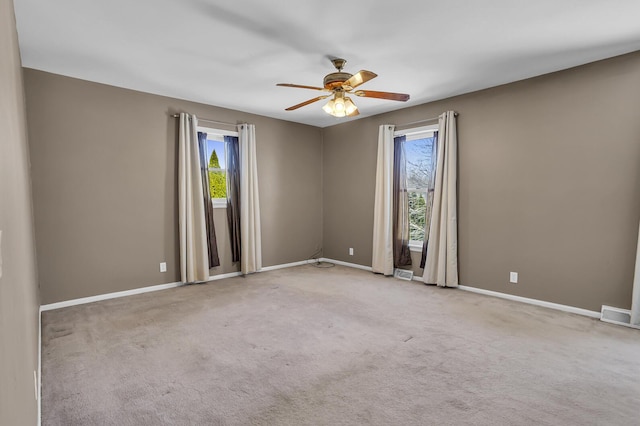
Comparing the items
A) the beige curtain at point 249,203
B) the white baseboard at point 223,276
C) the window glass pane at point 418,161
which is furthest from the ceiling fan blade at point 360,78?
the white baseboard at point 223,276

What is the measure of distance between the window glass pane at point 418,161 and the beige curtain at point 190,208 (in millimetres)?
3113

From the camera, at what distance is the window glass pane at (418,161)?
484cm

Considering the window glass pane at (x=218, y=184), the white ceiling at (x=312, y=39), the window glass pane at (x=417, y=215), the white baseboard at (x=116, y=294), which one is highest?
the white ceiling at (x=312, y=39)

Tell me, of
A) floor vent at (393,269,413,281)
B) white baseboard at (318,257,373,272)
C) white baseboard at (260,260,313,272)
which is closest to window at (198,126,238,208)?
white baseboard at (260,260,313,272)

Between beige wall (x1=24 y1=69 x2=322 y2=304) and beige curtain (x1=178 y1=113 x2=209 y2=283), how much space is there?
0.49 feet

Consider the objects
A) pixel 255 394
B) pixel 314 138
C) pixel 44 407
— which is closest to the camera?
pixel 44 407

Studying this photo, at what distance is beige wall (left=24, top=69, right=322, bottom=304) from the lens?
11.5 ft

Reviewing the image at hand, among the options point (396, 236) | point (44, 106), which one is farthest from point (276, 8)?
point (396, 236)

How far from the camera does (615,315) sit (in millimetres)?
3145

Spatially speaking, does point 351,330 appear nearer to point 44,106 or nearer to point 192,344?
point 192,344

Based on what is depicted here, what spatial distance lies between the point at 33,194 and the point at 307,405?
3559 millimetres

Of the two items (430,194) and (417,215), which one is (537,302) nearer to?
(430,194)

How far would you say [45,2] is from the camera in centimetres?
226

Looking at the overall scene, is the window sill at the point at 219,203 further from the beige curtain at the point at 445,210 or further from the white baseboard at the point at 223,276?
the beige curtain at the point at 445,210
